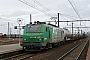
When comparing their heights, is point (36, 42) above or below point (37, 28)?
below

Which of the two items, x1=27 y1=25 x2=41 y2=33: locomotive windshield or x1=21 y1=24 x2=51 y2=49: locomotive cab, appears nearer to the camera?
x1=21 y1=24 x2=51 y2=49: locomotive cab

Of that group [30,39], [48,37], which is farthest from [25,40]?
[48,37]

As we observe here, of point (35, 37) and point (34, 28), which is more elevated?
point (34, 28)

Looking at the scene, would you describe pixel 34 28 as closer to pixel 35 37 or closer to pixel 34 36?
pixel 34 36

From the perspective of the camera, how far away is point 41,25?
22.6 meters

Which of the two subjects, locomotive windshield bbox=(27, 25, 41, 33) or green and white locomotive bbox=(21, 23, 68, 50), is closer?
green and white locomotive bbox=(21, 23, 68, 50)

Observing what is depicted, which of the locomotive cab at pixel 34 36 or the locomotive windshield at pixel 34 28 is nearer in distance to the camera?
the locomotive cab at pixel 34 36

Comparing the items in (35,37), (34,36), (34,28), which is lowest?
(35,37)

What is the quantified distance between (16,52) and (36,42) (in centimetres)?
234

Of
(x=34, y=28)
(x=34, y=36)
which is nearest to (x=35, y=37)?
(x=34, y=36)

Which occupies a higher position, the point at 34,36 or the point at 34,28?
the point at 34,28

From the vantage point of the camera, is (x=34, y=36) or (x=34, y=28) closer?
(x=34, y=36)

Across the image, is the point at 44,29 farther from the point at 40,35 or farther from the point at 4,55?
the point at 4,55

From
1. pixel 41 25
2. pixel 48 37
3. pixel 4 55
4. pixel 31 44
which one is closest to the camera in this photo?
pixel 4 55
